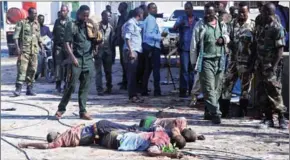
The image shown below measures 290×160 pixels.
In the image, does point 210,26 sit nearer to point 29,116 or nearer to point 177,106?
point 177,106

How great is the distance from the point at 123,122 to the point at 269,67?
246cm

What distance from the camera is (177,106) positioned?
37.4 ft

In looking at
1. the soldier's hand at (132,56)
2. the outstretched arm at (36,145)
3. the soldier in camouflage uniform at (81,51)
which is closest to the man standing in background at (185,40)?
the soldier's hand at (132,56)

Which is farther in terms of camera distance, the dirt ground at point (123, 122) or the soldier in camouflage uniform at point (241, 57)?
the soldier in camouflage uniform at point (241, 57)

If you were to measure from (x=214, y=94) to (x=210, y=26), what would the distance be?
107 centimetres

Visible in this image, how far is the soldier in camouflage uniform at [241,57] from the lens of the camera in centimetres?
954

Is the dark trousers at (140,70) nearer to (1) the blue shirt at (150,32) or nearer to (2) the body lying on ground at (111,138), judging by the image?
(1) the blue shirt at (150,32)

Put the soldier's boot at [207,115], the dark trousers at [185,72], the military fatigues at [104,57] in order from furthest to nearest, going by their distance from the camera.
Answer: the military fatigues at [104,57]
the dark trousers at [185,72]
the soldier's boot at [207,115]

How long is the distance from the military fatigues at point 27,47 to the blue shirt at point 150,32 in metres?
2.36

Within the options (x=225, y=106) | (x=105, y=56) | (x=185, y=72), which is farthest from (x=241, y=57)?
(x=105, y=56)

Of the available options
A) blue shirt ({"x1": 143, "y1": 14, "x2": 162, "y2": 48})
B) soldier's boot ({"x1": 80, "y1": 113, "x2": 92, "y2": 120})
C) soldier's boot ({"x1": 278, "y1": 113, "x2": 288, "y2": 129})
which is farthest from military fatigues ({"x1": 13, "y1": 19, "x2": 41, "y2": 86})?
soldier's boot ({"x1": 278, "y1": 113, "x2": 288, "y2": 129})

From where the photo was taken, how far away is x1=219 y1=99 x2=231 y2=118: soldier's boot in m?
10.0

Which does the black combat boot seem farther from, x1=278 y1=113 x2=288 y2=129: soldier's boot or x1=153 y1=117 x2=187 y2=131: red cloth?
x1=153 y1=117 x2=187 y2=131: red cloth

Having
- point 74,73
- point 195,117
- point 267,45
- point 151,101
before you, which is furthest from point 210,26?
point 151,101
